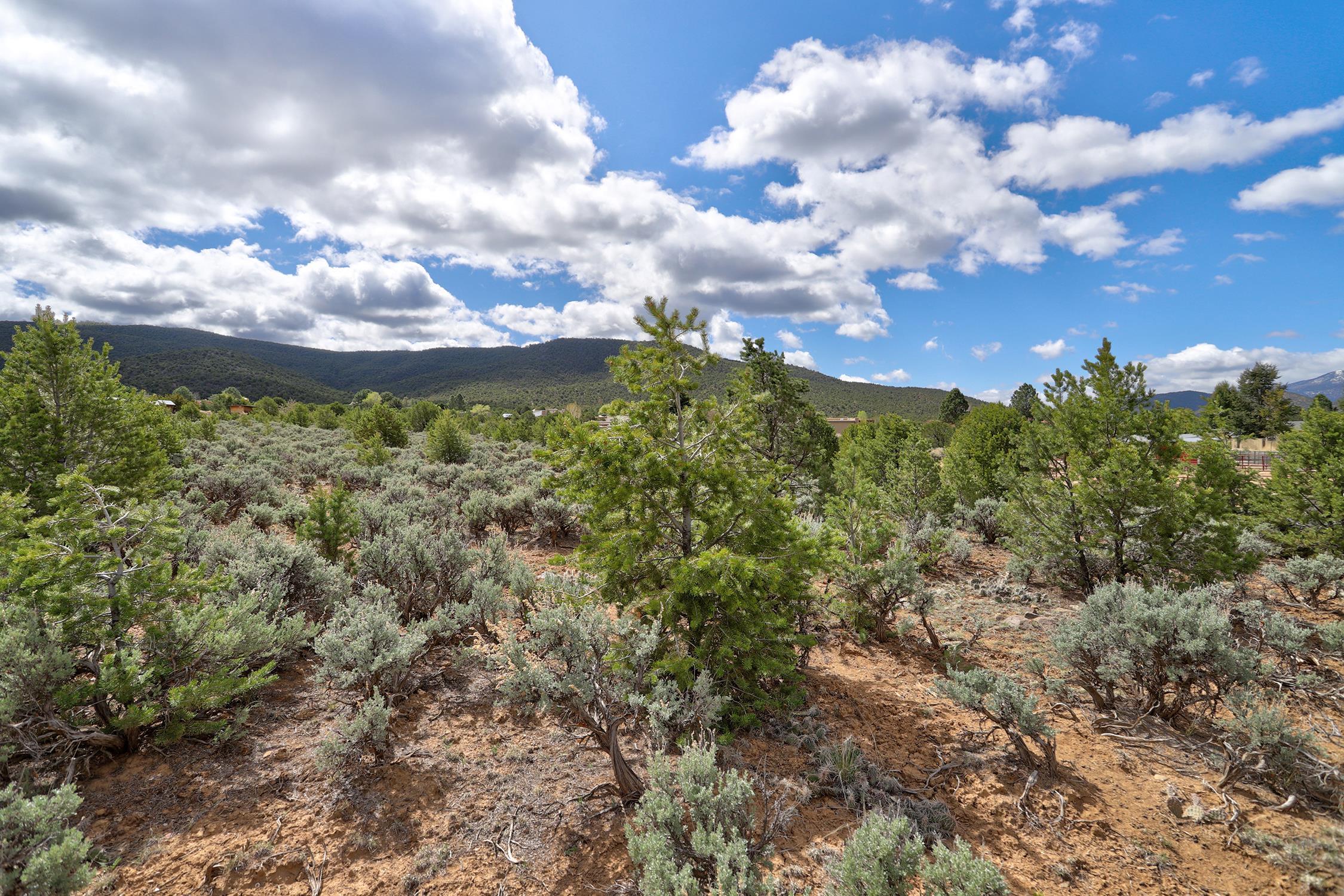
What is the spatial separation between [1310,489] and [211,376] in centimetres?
14230

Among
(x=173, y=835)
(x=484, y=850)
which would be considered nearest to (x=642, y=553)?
(x=484, y=850)

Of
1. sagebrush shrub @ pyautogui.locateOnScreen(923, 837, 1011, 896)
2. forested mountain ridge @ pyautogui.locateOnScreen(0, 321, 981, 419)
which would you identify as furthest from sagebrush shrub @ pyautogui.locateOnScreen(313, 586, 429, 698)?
forested mountain ridge @ pyautogui.locateOnScreen(0, 321, 981, 419)

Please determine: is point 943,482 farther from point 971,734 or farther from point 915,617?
point 971,734

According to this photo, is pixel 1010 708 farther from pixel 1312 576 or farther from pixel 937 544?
pixel 1312 576

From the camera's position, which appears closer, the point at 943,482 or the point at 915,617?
the point at 915,617

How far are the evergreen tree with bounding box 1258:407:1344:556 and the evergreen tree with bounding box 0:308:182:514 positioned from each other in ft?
67.4

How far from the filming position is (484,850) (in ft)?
11.0

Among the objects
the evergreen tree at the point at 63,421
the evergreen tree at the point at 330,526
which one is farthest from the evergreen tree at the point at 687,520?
the evergreen tree at the point at 63,421

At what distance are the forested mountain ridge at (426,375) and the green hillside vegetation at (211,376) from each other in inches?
10.8

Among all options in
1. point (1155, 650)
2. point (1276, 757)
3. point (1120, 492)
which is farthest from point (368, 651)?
point (1120, 492)

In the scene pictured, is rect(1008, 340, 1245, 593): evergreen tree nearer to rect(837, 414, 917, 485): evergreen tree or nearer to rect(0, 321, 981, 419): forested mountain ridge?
rect(837, 414, 917, 485): evergreen tree

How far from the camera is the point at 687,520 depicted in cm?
503

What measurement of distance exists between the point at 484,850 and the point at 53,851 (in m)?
2.16

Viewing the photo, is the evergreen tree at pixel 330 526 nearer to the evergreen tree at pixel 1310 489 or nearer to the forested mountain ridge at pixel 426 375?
the evergreen tree at pixel 1310 489
